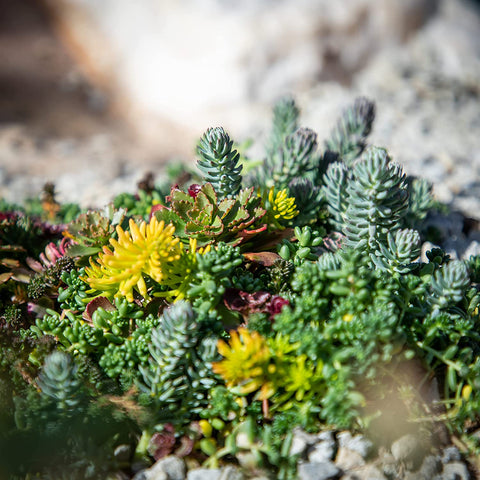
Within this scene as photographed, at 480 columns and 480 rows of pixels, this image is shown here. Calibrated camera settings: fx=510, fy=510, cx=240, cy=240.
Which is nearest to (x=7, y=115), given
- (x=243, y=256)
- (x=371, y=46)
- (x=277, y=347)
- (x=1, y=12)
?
(x=1, y=12)

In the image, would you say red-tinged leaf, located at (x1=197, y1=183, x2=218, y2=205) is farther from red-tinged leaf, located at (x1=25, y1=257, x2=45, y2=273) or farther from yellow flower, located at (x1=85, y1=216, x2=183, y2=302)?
red-tinged leaf, located at (x1=25, y1=257, x2=45, y2=273)

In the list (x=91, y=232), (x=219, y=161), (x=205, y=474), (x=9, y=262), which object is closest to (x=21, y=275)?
(x=9, y=262)

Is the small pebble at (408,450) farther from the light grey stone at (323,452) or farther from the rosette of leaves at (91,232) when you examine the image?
the rosette of leaves at (91,232)

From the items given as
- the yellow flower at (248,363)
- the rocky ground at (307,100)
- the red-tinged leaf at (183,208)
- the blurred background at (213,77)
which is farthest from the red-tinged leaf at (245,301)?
the blurred background at (213,77)

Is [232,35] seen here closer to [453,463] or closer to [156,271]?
[156,271]

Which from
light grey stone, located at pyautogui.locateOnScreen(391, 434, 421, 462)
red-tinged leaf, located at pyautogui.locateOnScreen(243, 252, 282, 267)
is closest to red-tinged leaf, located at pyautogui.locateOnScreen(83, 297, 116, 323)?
red-tinged leaf, located at pyautogui.locateOnScreen(243, 252, 282, 267)

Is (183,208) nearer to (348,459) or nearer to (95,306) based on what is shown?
(95,306)
